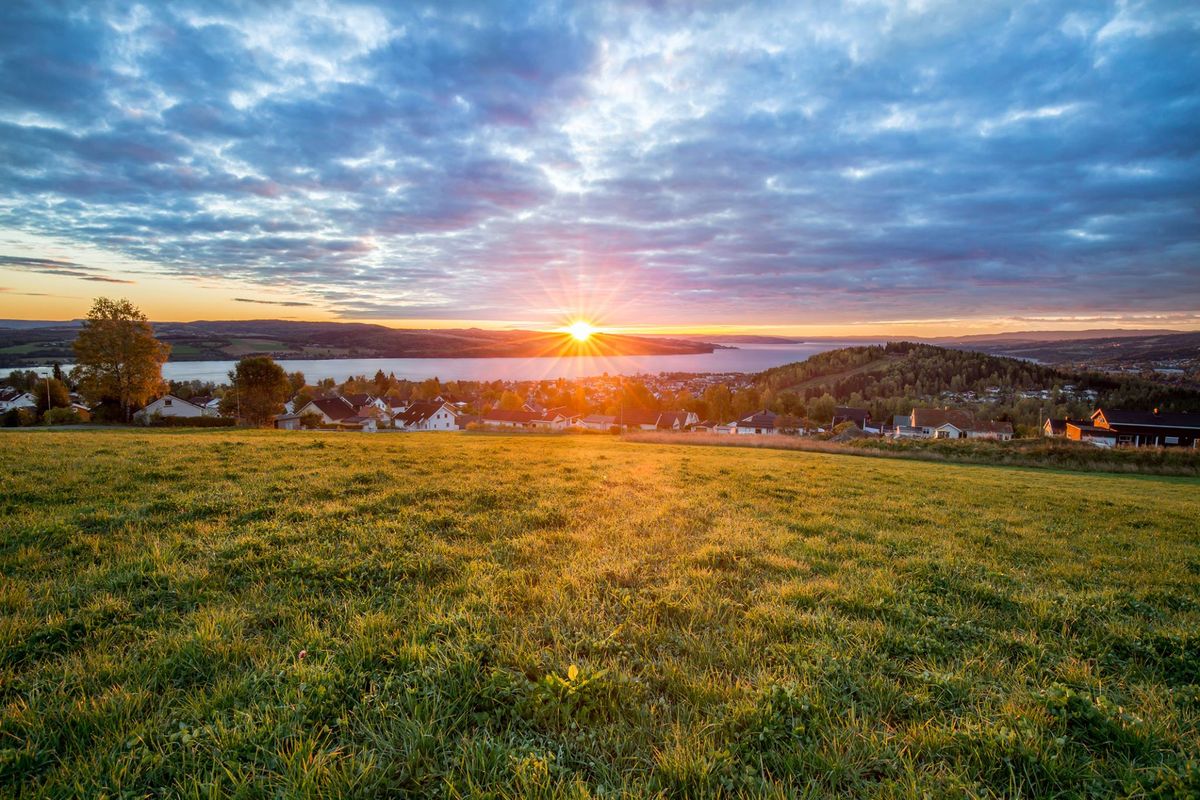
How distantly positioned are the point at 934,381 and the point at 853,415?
39999mm

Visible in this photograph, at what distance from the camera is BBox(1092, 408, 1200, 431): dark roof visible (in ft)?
181

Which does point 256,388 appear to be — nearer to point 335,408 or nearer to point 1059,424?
point 335,408

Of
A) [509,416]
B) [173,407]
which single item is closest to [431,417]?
[509,416]

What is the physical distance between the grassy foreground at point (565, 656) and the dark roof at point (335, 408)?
74.7 metres

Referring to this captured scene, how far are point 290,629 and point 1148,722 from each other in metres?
5.70

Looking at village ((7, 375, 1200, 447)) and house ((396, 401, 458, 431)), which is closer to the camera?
village ((7, 375, 1200, 447))

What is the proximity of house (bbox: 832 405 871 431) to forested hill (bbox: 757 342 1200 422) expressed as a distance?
688cm

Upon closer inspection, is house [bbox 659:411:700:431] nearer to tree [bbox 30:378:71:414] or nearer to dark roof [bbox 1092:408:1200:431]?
dark roof [bbox 1092:408:1200:431]

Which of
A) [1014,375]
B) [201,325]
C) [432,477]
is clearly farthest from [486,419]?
[201,325]

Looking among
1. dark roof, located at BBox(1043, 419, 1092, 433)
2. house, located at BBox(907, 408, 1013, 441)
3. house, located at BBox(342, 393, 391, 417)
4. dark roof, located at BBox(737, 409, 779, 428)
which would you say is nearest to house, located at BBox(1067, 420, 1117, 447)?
dark roof, located at BBox(1043, 419, 1092, 433)

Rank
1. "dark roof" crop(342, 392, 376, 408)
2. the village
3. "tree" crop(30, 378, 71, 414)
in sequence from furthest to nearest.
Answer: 1. "dark roof" crop(342, 392, 376, 408)
2. the village
3. "tree" crop(30, 378, 71, 414)

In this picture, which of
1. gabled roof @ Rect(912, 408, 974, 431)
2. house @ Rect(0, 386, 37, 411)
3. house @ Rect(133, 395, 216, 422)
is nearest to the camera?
house @ Rect(133, 395, 216, 422)

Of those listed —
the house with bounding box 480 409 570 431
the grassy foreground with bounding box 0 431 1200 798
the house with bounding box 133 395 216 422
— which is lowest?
the house with bounding box 480 409 570 431

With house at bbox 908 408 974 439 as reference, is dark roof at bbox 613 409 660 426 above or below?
below
